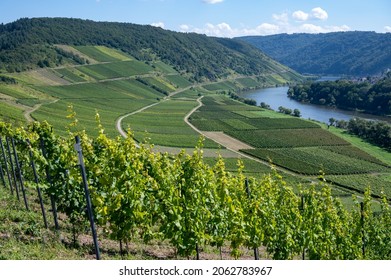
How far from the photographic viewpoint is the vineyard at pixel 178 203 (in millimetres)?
12695

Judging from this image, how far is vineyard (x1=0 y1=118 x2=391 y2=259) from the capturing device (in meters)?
12.7

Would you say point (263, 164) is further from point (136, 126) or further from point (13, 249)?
point (13, 249)

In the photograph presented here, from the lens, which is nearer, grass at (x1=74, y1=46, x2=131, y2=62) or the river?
the river

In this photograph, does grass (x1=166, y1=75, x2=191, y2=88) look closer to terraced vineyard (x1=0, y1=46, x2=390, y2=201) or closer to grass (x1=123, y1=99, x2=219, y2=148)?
terraced vineyard (x1=0, y1=46, x2=390, y2=201)

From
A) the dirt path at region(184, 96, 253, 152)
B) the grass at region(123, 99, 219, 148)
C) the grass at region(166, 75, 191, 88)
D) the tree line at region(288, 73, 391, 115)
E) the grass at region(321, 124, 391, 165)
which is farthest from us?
the grass at region(166, 75, 191, 88)

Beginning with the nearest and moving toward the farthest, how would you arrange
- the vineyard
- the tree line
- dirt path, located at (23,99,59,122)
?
the vineyard → dirt path, located at (23,99,59,122) → the tree line

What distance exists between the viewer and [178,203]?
12.8 m

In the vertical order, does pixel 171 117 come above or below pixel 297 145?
above

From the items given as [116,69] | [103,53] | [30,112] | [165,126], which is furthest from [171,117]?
[103,53]

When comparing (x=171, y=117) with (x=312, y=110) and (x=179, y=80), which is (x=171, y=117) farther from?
(x=179, y=80)

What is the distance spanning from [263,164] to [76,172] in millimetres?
54966

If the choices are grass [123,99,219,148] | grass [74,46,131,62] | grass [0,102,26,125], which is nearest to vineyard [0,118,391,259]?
grass [123,99,219,148]

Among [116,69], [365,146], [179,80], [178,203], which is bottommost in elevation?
[365,146]
